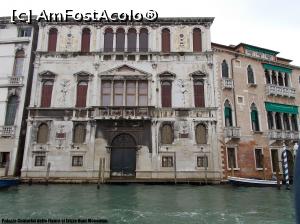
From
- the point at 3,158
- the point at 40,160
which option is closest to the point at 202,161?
the point at 40,160

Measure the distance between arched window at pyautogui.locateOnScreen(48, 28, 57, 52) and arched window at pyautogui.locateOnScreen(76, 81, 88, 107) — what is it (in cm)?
321

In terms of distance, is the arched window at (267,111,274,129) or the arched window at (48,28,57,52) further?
the arched window at (267,111,274,129)

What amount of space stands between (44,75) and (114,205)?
11726 millimetres

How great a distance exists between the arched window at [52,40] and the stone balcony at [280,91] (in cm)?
1507

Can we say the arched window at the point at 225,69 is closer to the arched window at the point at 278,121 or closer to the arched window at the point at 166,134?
the arched window at the point at 278,121

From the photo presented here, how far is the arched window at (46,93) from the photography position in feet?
56.7

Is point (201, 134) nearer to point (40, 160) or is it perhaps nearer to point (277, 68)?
point (277, 68)

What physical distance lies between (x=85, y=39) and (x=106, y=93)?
4.30 m

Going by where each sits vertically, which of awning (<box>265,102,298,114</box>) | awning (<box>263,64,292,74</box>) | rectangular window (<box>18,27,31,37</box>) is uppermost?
rectangular window (<box>18,27,31,37</box>)

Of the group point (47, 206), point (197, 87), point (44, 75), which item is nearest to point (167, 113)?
point (197, 87)

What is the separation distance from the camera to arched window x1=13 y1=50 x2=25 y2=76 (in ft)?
59.2

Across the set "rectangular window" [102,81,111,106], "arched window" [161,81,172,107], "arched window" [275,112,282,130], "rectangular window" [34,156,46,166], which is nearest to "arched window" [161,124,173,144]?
"arched window" [161,81,172,107]

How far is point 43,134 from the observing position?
1681cm

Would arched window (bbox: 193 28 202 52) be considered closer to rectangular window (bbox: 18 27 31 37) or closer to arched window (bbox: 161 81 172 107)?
arched window (bbox: 161 81 172 107)
